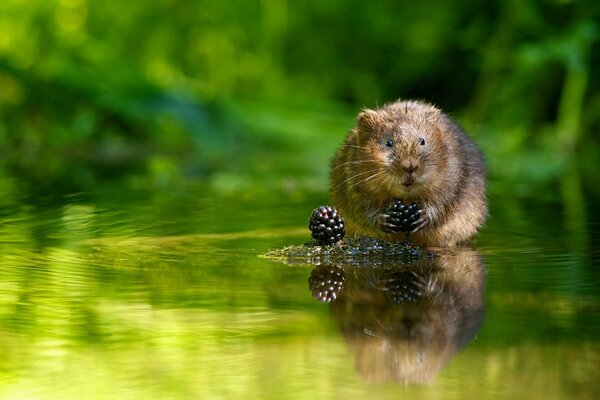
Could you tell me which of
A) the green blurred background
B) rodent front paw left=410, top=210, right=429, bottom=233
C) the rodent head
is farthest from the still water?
the green blurred background

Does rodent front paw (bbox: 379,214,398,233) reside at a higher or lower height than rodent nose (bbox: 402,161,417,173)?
lower

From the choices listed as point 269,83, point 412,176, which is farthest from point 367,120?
point 269,83

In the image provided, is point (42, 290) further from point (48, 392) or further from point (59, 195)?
point (59, 195)

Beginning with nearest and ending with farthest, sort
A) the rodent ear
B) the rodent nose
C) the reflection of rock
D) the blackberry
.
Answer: the reflection of rock, the blackberry, the rodent nose, the rodent ear

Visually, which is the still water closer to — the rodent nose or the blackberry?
the blackberry

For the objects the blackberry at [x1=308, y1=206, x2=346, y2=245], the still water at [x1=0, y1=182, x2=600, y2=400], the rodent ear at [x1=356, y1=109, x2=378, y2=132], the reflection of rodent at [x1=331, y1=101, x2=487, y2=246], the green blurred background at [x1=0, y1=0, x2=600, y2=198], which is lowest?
the still water at [x1=0, y1=182, x2=600, y2=400]

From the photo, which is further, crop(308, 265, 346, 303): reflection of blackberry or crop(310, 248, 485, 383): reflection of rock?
crop(308, 265, 346, 303): reflection of blackberry

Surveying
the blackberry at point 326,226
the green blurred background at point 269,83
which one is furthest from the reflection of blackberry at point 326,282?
the green blurred background at point 269,83
